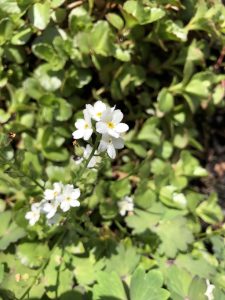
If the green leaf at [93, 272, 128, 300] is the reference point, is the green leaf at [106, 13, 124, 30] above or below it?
above

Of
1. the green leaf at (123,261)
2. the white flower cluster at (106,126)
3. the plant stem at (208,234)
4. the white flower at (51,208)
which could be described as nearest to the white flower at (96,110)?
the white flower cluster at (106,126)

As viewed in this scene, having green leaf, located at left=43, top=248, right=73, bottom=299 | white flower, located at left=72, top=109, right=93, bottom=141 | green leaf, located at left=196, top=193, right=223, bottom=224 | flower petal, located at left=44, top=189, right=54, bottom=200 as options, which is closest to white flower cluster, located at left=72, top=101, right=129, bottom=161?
white flower, located at left=72, top=109, right=93, bottom=141

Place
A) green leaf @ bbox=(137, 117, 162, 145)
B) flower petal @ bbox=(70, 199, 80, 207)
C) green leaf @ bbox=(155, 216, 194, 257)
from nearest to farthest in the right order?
flower petal @ bbox=(70, 199, 80, 207)
green leaf @ bbox=(155, 216, 194, 257)
green leaf @ bbox=(137, 117, 162, 145)

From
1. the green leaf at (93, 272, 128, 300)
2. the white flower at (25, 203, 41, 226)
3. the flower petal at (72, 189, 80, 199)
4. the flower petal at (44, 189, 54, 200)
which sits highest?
the flower petal at (72, 189, 80, 199)

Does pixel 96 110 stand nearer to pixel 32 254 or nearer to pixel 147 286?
pixel 147 286

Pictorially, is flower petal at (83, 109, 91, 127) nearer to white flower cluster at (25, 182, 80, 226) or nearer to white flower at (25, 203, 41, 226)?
white flower cluster at (25, 182, 80, 226)

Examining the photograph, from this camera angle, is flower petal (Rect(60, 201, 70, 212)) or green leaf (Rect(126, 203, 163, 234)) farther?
green leaf (Rect(126, 203, 163, 234))

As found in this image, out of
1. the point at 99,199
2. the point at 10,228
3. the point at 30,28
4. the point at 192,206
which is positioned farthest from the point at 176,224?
the point at 30,28
